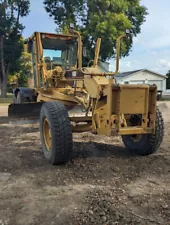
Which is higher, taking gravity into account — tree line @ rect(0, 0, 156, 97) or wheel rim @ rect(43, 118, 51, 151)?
tree line @ rect(0, 0, 156, 97)

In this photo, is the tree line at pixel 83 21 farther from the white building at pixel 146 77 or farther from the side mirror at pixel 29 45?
the side mirror at pixel 29 45

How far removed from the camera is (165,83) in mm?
46094

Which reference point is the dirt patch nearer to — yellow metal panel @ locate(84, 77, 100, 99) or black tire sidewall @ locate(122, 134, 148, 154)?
black tire sidewall @ locate(122, 134, 148, 154)

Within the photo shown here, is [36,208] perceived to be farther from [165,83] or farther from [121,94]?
[165,83]

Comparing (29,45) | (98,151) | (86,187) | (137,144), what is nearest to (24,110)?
(98,151)

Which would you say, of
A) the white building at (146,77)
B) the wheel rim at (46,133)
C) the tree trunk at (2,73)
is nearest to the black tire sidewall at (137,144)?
the wheel rim at (46,133)

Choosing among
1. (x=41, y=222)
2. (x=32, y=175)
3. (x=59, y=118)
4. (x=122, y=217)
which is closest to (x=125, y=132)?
(x=59, y=118)

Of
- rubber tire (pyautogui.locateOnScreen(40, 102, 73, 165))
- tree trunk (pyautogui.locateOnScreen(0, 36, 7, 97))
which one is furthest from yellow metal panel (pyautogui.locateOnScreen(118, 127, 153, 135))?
tree trunk (pyautogui.locateOnScreen(0, 36, 7, 97))

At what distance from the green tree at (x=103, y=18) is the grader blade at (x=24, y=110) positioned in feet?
69.5

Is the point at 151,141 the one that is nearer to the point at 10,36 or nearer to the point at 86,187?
the point at 86,187

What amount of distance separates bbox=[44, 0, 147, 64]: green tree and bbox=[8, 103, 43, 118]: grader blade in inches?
834

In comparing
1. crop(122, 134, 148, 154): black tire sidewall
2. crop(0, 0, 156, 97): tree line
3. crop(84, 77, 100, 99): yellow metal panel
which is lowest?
crop(122, 134, 148, 154): black tire sidewall

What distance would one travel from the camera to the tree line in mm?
28500

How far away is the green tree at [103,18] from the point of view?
2822 cm
